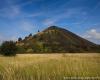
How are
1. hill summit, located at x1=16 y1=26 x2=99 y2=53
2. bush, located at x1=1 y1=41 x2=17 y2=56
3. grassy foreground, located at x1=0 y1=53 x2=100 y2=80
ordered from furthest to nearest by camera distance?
1. hill summit, located at x1=16 y1=26 x2=99 y2=53
2. bush, located at x1=1 y1=41 x2=17 y2=56
3. grassy foreground, located at x1=0 y1=53 x2=100 y2=80

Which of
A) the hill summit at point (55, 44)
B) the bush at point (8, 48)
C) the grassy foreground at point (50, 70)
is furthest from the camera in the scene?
the hill summit at point (55, 44)

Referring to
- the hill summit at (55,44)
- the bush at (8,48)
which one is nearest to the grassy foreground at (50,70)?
the bush at (8,48)

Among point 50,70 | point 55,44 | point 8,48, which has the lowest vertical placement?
point 50,70

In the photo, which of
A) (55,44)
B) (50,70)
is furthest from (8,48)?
(55,44)

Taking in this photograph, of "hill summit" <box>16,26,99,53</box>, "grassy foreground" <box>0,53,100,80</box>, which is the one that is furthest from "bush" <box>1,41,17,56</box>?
"hill summit" <box>16,26,99,53</box>

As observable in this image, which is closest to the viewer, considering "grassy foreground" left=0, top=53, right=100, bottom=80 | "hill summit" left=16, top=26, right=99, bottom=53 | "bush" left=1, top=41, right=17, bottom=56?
"grassy foreground" left=0, top=53, right=100, bottom=80

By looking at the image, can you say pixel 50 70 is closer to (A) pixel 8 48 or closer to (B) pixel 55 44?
(A) pixel 8 48

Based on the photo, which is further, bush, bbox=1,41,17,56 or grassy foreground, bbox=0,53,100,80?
bush, bbox=1,41,17,56

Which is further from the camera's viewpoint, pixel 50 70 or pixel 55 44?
pixel 55 44

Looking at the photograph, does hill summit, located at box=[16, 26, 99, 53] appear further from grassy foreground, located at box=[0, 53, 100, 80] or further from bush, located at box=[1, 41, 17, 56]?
grassy foreground, located at box=[0, 53, 100, 80]

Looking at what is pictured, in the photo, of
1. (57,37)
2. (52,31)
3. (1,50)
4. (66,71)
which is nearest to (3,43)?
(1,50)

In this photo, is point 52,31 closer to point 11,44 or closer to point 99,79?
point 11,44

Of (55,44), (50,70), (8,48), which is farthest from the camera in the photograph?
(55,44)

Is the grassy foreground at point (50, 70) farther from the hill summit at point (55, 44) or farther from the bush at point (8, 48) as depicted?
the hill summit at point (55, 44)
